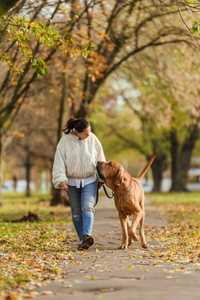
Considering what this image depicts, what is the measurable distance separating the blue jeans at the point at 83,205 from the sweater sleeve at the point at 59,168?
35 cm

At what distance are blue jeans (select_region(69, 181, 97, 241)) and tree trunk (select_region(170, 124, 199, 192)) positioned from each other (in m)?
42.2

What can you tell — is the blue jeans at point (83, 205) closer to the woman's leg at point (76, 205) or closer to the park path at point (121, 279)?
the woman's leg at point (76, 205)

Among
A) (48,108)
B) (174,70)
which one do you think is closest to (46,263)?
(174,70)

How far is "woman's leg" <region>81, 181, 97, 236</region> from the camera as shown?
478 inches

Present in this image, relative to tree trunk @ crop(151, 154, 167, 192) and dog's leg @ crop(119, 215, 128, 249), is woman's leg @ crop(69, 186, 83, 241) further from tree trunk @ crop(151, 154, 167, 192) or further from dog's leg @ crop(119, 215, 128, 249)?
tree trunk @ crop(151, 154, 167, 192)

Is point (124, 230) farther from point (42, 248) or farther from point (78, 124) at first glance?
point (78, 124)

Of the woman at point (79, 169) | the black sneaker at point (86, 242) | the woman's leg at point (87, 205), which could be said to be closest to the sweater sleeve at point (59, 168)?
the woman at point (79, 169)

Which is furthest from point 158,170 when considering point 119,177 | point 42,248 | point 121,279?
point 121,279

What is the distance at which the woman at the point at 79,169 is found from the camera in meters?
12.2

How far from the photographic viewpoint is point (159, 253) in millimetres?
11555

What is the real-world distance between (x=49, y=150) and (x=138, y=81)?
30.9 m

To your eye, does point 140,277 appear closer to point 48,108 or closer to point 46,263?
point 46,263

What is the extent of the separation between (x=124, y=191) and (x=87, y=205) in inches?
24.3

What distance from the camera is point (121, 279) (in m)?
8.84
